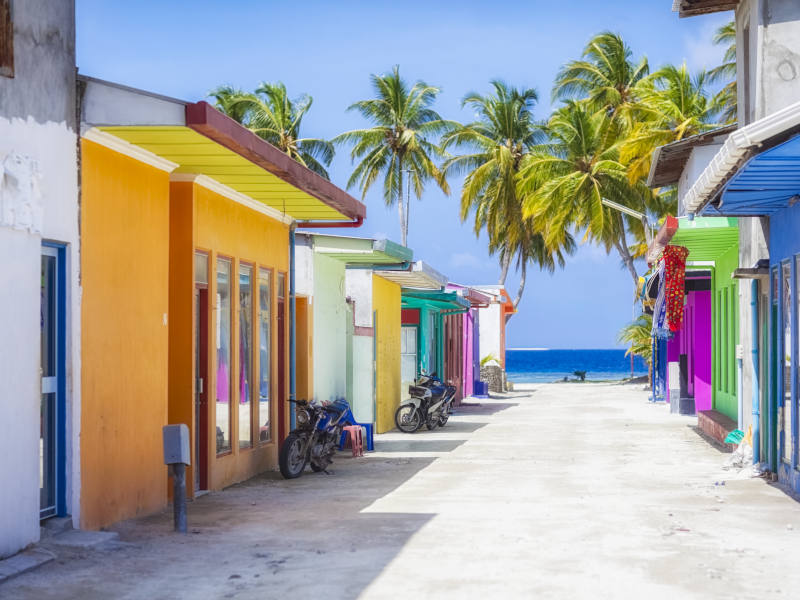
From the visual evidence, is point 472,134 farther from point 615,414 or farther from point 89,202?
point 89,202

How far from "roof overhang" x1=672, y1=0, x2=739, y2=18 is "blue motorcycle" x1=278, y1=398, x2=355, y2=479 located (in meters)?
7.12

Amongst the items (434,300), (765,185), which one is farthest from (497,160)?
(765,185)

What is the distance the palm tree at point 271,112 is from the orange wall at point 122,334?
36736 mm

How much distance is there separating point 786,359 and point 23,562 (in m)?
8.23

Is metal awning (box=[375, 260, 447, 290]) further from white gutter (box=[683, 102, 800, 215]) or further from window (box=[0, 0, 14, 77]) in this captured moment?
window (box=[0, 0, 14, 77])

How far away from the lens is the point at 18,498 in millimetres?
7766

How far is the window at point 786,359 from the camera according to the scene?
12109mm

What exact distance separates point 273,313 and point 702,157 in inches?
366

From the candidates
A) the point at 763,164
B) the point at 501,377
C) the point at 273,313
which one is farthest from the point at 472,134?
the point at 763,164

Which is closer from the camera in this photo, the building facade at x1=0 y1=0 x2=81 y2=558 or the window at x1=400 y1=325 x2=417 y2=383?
the building facade at x1=0 y1=0 x2=81 y2=558

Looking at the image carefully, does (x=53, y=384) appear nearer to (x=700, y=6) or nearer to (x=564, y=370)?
(x=700, y=6)

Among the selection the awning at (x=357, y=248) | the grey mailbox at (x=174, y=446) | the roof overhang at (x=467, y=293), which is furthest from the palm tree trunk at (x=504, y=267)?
the grey mailbox at (x=174, y=446)

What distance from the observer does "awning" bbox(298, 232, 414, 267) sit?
54.7 feet

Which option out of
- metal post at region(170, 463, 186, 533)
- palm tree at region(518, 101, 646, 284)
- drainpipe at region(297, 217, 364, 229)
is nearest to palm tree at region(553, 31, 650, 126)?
palm tree at region(518, 101, 646, 284)
